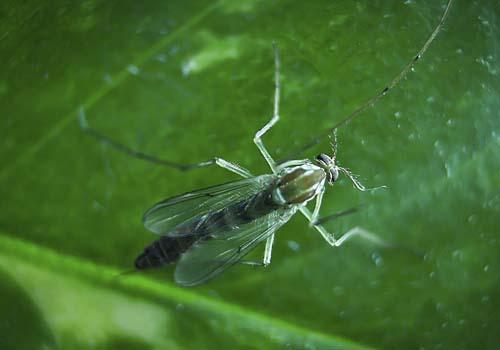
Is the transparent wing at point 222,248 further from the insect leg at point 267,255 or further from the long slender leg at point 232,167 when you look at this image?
the long slender leg at point 232,167

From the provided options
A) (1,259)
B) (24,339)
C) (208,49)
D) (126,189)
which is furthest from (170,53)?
(24,339)

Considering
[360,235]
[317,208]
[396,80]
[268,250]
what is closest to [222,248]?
[268,250]

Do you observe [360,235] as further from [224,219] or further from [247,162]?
[224,219]

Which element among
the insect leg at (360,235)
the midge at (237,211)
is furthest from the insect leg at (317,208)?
the insect leg at (360,235)

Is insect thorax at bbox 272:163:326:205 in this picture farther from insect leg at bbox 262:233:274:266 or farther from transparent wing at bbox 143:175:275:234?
insect leg at bbox 262:233:274:266

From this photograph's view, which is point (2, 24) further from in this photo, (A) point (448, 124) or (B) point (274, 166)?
(A) point (448, 124)

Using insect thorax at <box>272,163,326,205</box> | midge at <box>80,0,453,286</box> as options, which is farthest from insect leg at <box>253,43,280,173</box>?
insect thorax at <box>272,163,326,205</box>
